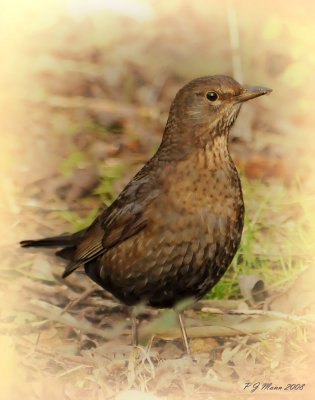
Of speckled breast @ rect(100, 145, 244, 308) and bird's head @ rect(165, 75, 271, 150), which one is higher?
bird's head @ rect(165, 75, 271, 150)

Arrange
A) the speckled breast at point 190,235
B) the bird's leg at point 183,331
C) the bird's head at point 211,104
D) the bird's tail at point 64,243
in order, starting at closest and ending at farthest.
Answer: the speckled breast at point 190,235
the bird's head at point 211,104
the bird's leg at point 183,331
the bird's tail at point 64,243

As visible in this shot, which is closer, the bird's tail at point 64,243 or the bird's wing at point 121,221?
the bird's wing at point 121,221

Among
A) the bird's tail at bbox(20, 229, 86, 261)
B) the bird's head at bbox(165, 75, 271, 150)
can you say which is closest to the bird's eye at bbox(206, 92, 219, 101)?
the bird's head at bbox(165, 75, 271, 150)

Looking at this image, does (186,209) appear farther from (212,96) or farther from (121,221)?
(212,96)

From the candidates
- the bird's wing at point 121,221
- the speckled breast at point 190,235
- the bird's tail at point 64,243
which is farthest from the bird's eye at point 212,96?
the bird's tail at point 64,243

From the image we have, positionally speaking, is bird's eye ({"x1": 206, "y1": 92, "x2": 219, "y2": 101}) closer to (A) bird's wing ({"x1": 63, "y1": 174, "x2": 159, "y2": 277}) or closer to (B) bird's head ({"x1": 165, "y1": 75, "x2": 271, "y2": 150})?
(B) bird's head ({"x1": 165, "y1": 75, "x2": 271, "y2": 150})

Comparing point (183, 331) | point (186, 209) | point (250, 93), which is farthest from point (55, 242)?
point (250, 93)

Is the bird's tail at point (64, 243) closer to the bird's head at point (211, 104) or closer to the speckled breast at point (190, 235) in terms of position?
the speckled breast at point (190, 235)

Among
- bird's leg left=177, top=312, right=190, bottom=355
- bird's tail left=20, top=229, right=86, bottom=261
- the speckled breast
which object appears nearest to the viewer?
the speckled breast
